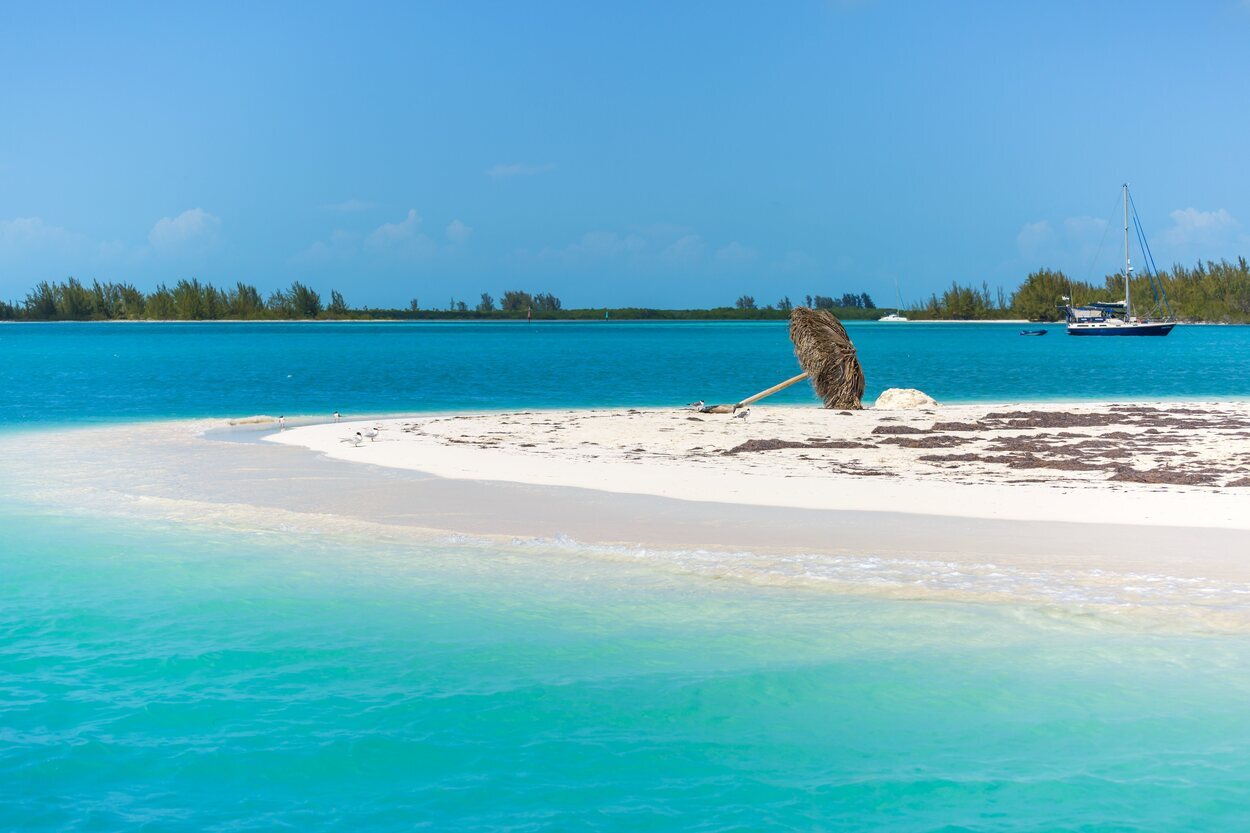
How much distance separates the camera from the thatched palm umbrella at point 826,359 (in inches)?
945

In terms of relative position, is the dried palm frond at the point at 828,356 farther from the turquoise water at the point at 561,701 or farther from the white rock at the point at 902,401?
the turquoise water at the point at 561,701

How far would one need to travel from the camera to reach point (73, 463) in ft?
58.6

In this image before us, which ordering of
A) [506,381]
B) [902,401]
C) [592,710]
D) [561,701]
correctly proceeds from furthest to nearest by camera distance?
[506,381]
[902,401]
[561,701]
[592,710]

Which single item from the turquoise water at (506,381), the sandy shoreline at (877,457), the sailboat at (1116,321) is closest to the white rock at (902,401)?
the sandy shoreline at (877,457)

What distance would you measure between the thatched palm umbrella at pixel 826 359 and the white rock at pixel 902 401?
0.58m

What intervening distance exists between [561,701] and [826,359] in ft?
60.6

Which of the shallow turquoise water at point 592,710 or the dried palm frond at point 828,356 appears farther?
the dried palm frond at point 828,356

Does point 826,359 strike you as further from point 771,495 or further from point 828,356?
point 771,495

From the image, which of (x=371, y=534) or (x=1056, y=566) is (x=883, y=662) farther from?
(x=371, y=534)

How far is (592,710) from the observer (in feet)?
22.2

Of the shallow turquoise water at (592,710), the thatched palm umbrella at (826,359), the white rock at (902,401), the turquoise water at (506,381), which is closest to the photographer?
the shallow turquoise water at (592,710)

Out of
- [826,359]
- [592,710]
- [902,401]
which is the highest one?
[826,359]

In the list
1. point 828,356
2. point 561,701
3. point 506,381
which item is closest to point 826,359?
point 828,356

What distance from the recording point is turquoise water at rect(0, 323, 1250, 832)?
561cm
